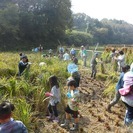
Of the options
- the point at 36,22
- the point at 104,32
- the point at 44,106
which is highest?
the point at 36,22

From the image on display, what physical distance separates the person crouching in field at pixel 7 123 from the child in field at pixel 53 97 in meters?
2.78

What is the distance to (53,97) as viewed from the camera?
21.1ft

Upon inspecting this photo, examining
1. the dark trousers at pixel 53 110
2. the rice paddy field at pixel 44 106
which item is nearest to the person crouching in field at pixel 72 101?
the rice paddy field at pixel 44 106

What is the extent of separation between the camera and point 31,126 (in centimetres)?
575

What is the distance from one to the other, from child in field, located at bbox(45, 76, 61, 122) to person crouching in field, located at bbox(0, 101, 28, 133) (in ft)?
9.13

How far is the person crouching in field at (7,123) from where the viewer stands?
3432mm

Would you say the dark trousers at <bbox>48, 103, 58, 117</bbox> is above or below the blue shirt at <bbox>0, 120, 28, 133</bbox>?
below

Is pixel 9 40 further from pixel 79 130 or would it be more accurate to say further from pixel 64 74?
pixel 79 130

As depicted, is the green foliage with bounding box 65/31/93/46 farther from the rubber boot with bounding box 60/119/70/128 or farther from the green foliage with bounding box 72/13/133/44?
the rubber boot with bounding box 60/119/70/128

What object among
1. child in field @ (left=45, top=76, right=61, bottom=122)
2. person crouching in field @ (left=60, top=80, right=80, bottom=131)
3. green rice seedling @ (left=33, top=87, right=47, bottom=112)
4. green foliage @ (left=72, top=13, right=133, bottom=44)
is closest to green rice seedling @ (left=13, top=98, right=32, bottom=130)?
child in field @ (left=45, top=76, right=61, bottom=122)

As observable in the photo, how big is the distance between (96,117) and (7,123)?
4032 mm

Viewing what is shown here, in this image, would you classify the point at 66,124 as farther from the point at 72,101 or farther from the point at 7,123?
the point at 7,123

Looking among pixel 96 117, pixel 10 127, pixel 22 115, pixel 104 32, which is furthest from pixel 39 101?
pixel 104 32

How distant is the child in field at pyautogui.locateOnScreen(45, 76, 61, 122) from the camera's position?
6.35 metres
